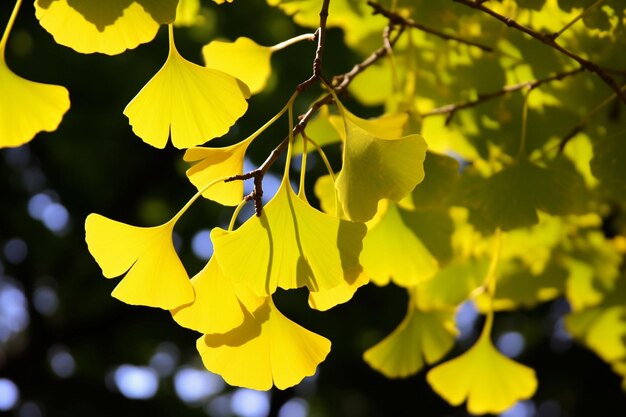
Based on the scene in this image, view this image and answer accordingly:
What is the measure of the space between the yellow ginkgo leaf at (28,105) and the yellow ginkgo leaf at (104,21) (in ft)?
0.32

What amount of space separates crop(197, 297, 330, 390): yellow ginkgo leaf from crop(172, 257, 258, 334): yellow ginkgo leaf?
0.03 m

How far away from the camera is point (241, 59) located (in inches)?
33.5

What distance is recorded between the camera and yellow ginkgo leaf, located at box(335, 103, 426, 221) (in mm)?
583

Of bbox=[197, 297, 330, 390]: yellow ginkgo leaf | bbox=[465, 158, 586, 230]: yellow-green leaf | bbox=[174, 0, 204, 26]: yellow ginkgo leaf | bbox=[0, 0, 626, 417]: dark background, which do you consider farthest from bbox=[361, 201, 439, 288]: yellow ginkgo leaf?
bbox=[0, 0, 626, 417]: dark background

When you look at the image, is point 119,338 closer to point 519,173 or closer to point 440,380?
point 440,380

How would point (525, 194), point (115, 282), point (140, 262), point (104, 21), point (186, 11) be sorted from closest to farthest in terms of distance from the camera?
point (104, 21), point (140, 262), point (525, 194), point (186, 11), point (115, 282)

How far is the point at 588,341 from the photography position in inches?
48.1

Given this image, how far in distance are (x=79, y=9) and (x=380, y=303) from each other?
194 centimetres

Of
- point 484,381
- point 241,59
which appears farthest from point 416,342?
point 241,59

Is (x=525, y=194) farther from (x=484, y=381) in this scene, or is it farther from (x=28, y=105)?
(x=28, y=105)

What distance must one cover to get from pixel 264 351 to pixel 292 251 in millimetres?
98

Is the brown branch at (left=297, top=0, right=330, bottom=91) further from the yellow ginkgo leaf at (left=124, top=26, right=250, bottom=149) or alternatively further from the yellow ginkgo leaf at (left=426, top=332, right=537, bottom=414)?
the yellow ginkgo leaf at (left=426, top=332, right=537, bottom=414)

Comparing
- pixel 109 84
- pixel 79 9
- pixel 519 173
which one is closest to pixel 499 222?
pixel 519 173

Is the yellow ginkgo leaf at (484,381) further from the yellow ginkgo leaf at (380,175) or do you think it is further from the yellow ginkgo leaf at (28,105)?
the yellow ginkgo leaf at (28,105)
